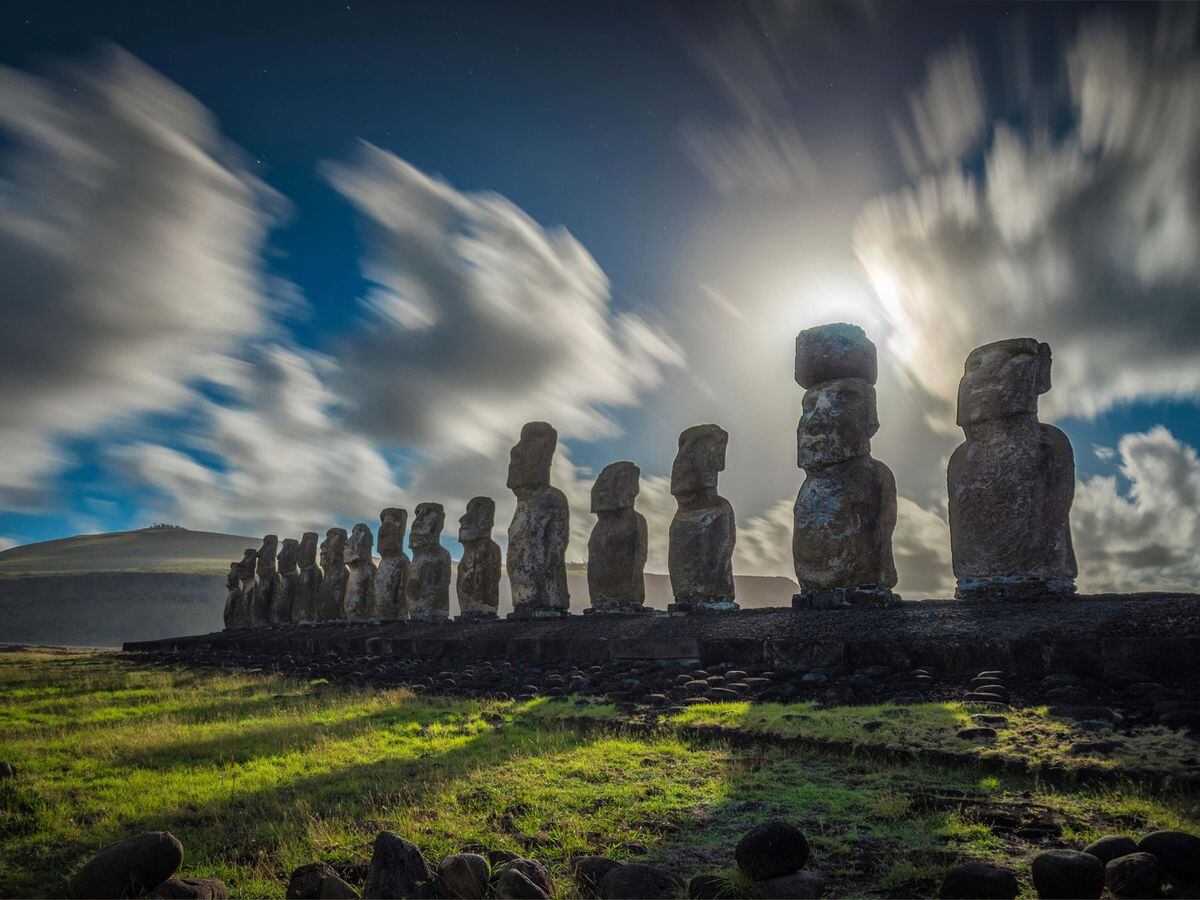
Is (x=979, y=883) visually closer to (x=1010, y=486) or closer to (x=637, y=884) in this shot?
(x=637, y=884)

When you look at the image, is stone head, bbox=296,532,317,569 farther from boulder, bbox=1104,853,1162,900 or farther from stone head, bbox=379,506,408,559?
boulder, bbox=1104,853,1162,900

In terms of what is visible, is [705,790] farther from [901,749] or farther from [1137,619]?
[1137,619]

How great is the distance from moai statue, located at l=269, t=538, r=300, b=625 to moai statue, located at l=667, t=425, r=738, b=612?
22864mm

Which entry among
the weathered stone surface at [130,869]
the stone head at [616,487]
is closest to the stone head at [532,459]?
the stone head at [616,487]

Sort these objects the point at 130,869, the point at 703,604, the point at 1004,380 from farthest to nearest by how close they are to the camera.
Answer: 1. the point at 703,604
2. the point at 1004,380
3. the point at 130,869

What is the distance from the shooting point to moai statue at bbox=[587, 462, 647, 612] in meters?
14.8

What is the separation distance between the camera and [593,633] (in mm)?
12406

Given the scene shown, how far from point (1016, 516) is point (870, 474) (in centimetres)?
207

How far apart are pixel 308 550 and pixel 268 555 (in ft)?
16.5

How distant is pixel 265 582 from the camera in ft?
112

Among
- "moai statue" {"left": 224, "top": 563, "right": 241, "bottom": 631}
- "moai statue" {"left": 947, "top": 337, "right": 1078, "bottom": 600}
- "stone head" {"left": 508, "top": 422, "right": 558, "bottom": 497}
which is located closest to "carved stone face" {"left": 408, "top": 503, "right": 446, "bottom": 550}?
"stone head" {"left": 508, "top": 422, "right": 558, "bottom": 497}

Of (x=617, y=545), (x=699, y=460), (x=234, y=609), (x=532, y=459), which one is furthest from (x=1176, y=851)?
(x=234, y=609)

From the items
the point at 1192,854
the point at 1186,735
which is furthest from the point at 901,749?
the point at 1192,854

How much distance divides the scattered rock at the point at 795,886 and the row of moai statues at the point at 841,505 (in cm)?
723
